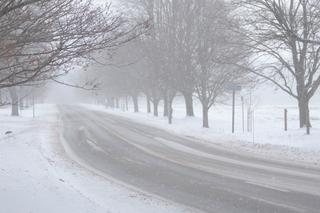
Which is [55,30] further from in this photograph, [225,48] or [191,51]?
[191,51]

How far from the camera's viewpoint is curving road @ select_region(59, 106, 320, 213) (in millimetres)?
9156

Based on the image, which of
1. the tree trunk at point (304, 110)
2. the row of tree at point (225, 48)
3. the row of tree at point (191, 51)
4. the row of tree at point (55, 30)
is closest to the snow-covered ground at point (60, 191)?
the row of tree at point (55, 30)

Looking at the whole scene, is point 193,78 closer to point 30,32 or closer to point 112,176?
point 112,176

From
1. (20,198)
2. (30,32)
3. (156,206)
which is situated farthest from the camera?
(156,206)

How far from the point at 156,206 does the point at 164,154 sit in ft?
26.6

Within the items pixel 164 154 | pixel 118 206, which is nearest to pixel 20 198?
pixel 118 206

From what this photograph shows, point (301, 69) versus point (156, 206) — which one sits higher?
point (301, 69)

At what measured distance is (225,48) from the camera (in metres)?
26.4

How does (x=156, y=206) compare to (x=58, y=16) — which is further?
(x=156, y=206)

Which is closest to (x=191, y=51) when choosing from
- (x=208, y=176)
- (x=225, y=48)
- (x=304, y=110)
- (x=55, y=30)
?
(x=225, y=48)

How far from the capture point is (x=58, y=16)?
7367 mm

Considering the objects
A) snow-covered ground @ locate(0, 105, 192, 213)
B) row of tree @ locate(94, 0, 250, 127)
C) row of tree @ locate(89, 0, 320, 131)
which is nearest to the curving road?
snow-covered ground @ locate(0, 105, 192, 213)

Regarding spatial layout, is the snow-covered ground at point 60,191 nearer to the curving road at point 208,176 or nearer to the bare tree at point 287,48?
the curving road at point 208,176

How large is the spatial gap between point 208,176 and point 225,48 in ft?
49.8
